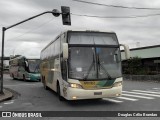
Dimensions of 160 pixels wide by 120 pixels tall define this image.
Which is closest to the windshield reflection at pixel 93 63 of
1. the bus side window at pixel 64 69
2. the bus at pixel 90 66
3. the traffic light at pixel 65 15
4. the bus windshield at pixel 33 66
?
the bus at pixel 90 66

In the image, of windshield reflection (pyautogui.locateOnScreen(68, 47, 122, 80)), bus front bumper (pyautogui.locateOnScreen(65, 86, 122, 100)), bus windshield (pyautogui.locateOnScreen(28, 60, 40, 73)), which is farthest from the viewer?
bus windshield (pyautogui.locateOnScreen(28, 60, 40, 73))

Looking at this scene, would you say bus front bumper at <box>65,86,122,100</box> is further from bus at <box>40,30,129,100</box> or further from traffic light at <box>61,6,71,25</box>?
traffic light at <box>61,6,71,25</box>

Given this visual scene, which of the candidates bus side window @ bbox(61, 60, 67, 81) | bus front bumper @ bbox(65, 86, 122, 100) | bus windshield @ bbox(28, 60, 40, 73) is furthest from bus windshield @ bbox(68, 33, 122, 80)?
bus windshield @ bbox(28, 60, 40, 73)

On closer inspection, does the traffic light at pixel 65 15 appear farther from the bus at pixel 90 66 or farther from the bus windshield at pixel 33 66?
the bus windshield at pixel 33 66

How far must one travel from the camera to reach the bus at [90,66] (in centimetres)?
1313

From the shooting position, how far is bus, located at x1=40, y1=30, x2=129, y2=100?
517 inches

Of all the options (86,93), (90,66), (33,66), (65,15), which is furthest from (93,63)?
(33,66)

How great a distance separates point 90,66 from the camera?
1338 cm

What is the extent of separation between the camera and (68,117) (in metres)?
10.8

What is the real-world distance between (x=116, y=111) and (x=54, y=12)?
10723 mm

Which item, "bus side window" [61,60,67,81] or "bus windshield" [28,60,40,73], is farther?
"bus windshield" [28,60,40,73]

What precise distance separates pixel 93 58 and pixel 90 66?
41 cm

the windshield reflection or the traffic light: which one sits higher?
the traffic light

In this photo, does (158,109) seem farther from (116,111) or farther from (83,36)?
(83,36)
